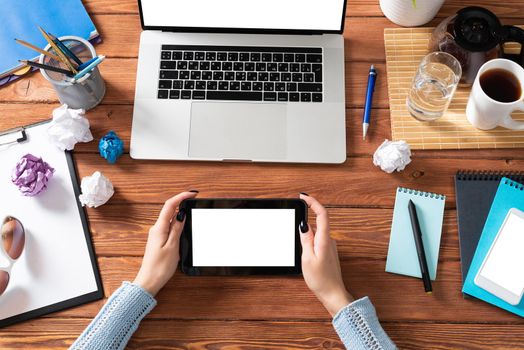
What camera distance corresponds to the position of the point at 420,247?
928mm

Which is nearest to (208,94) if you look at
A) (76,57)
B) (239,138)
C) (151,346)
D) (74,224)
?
(239,138)

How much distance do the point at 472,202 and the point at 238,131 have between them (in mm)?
464

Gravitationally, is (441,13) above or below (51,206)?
above

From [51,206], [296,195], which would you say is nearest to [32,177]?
[51,206]

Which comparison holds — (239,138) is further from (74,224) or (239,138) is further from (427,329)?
(427,329)

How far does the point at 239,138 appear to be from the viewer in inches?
39.2

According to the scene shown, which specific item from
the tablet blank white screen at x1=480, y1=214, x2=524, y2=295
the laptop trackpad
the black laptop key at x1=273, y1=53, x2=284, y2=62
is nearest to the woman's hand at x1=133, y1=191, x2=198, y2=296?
the laptop trackpad

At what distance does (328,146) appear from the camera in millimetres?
988

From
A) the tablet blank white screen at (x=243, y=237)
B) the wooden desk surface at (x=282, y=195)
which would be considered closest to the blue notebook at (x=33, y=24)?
the wooden desk surface at (x=282, y=195)

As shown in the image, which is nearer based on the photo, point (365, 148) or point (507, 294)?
point (507, 294)

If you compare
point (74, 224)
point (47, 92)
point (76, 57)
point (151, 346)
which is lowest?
point (151, 346)

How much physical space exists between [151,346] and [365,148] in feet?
1.78

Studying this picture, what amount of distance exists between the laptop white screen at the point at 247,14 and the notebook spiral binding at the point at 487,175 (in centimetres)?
38

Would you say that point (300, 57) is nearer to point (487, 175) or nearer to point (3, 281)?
point (487, 175)
